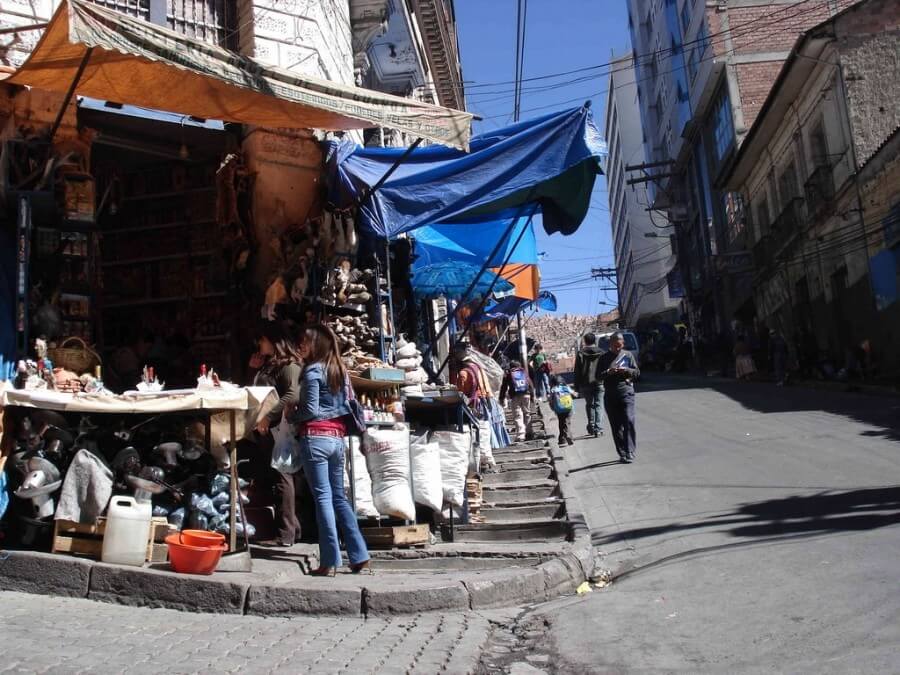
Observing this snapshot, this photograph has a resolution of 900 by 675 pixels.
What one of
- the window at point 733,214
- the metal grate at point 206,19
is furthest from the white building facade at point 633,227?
the metal grate at point 206,19

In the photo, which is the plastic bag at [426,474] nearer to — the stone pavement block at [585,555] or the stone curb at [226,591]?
the stone pavement block at [585,555]

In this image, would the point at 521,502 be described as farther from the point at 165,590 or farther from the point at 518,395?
the point at 518,395

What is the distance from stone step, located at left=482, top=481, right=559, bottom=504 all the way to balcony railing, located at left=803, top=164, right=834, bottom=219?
16.8 metres

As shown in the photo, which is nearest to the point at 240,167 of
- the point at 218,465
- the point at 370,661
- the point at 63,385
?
the point at 63,385

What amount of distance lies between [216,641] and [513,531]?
3928mm

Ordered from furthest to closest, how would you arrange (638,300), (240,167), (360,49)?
(638,300), (360,49), (240,167)

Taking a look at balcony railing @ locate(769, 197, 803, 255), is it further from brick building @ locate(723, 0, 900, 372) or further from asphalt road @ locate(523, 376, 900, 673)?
asphalt road @ locate(523, 376, 900, 673)

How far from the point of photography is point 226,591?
5.18 metres

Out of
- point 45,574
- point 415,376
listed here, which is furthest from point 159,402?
point 415,376

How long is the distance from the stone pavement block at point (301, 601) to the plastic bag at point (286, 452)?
1.48 meters

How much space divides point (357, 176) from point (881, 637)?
6.45 m

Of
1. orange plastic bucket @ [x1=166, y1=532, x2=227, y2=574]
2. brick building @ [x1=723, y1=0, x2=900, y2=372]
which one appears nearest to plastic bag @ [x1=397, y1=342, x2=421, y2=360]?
orange plastic bucket @ [x1=166, y1=532, x2=227, y2=574]

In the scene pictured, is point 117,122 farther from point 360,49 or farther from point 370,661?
point 370,661

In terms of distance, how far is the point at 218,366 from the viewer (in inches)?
391
